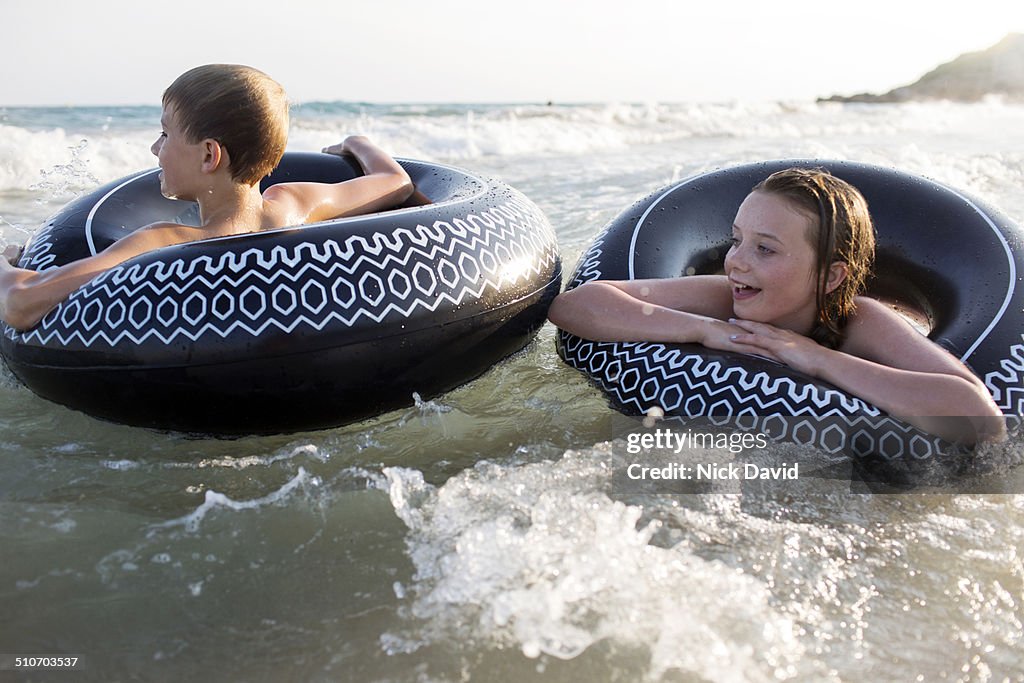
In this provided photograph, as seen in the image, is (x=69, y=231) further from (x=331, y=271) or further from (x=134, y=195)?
(x=331, y=271)

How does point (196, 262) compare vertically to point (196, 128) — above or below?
below

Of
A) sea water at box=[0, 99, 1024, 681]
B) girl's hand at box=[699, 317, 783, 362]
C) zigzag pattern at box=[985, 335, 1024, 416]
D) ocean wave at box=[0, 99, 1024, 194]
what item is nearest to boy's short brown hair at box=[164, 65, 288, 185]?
sea water at box=[0, 99, 1024, 681]

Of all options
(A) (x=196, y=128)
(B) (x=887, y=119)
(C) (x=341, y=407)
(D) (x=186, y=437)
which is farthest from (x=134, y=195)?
(B) (x=887, y=119)

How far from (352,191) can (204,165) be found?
83cm

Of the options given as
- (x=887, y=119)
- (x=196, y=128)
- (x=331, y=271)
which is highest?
(x=196, y=128)

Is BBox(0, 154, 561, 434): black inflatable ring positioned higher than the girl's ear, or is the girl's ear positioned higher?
the girl's ear

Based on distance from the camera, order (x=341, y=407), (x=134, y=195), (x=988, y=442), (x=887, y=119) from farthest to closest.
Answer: (x=887, y=119)
(x=134, y=195)
(x=341, y=407)
(x=988, y=442)

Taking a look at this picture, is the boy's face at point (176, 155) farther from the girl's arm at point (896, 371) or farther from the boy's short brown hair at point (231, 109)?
the girl's arm at point (896, 371)

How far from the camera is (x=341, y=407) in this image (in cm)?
274

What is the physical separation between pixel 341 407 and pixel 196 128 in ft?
3.14

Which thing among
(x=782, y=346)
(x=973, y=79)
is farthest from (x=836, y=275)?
(x=973, y=79)

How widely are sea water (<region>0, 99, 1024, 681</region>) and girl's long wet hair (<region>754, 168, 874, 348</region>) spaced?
492 millimetres

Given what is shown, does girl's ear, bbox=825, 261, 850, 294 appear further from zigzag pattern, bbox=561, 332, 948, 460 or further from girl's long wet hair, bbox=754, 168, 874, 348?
zigzag pattern, bbox=561, 332, 948, 460

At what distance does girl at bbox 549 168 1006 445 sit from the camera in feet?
8.38
